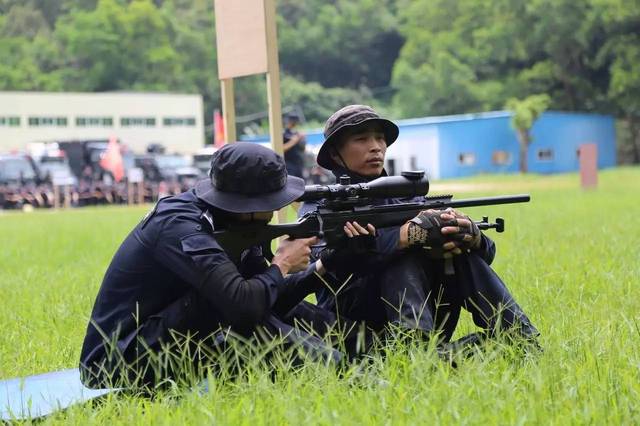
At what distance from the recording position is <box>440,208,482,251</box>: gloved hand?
402cm

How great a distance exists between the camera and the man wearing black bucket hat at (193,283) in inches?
144

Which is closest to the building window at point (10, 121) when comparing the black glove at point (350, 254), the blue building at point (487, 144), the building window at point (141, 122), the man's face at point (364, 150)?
the building window at point (141, 122)

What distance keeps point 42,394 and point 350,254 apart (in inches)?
51.9

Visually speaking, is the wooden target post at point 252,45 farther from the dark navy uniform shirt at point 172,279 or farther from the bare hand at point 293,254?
the dark navy uniform shirt at point 172,279

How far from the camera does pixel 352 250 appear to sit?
13.4ft

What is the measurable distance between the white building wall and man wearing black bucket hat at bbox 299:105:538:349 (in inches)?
2090

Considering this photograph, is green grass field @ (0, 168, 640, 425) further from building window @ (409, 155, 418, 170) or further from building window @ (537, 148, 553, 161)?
building window @ (537, 148, 553, 161)

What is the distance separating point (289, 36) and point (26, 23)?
23.2 meters

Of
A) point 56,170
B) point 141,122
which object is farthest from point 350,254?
point 141,122

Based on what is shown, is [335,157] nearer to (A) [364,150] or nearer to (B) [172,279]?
(A) [364,150]

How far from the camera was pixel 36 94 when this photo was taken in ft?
185

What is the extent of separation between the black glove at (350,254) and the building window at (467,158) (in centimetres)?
4596

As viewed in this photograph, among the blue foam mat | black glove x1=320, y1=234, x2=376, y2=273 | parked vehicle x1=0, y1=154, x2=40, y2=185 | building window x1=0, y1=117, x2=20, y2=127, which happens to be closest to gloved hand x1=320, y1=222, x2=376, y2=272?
black glove x1=320, y1=234, x2=376, y2=273

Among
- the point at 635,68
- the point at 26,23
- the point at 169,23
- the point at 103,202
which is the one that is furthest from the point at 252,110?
the point at 103,202
